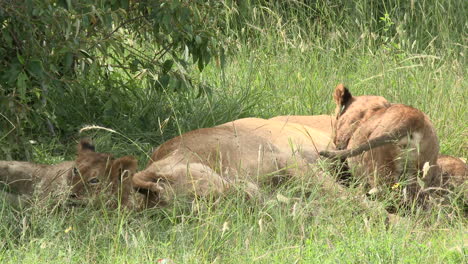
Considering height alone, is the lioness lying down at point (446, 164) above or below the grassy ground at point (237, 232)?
below

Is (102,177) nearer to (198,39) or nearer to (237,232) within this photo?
(237,232)

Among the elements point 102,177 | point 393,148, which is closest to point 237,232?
point 102,177

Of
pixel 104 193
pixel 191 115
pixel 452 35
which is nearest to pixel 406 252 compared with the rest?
pixel 104 193

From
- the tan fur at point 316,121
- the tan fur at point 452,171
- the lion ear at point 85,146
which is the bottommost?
the tan fur at point 452,171

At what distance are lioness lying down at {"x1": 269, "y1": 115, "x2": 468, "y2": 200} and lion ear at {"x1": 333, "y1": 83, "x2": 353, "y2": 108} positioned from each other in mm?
153

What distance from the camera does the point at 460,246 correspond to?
12.8 feet

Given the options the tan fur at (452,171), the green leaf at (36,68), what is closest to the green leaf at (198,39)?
the green leaf at (36,68)

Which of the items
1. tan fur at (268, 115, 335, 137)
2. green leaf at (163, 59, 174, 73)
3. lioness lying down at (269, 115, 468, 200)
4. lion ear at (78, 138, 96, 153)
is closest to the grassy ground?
lion ear at (78, 138, 96, 153)

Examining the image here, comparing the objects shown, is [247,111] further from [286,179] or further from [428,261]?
[428,261]

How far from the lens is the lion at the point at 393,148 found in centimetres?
497

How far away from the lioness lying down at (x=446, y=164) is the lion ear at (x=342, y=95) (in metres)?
0.15

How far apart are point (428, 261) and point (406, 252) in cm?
10

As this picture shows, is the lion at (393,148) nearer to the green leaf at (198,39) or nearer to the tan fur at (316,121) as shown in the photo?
the tan fur at (316,121)

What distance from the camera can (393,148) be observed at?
5.09 m
